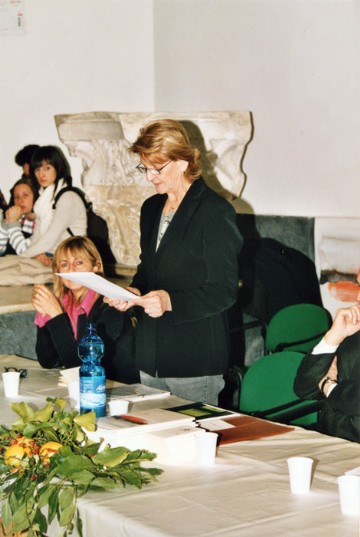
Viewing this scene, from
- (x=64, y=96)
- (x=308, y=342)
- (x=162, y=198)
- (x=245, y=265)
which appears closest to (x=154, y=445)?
(x=162, y=198)

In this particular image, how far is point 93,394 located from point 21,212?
16.9ft

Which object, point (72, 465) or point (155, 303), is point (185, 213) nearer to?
point (155, 303)

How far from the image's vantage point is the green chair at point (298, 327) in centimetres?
470

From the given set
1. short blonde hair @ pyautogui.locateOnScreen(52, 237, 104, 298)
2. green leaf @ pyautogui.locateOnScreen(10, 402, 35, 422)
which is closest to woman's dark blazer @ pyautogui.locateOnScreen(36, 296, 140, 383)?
short blonde hair @ pyautogui.locateOnScreen(52, 237, 104, 298)

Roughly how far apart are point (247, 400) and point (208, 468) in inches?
47.0

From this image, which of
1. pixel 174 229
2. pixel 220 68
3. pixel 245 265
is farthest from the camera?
pixel 220 68

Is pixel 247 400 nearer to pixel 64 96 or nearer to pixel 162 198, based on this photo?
pixel 162 198

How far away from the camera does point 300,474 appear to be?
2004 mm

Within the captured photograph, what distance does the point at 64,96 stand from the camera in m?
7.99

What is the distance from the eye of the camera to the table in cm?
183

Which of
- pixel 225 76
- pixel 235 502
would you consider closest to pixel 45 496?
pixel 235 502

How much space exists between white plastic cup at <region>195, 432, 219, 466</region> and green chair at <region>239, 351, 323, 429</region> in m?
1.13

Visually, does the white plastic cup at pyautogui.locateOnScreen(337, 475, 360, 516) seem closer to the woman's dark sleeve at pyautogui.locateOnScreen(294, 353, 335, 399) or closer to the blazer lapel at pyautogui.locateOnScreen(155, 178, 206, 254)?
the woman's dark sleeve at pyautogui.locateOnScreen(294, 353, 335, 399)

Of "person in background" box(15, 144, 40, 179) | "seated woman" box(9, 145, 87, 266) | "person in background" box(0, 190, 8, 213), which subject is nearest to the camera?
"seated woman" box(9, 145, 87, 266)
